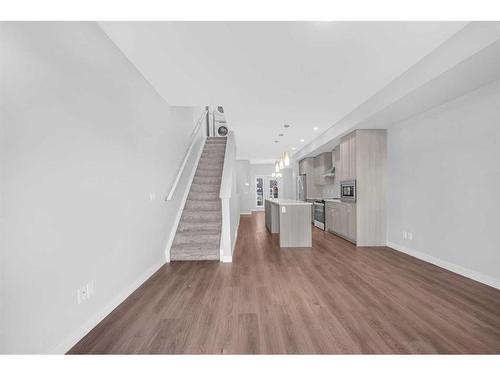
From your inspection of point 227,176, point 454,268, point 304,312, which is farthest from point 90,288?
point 454,268

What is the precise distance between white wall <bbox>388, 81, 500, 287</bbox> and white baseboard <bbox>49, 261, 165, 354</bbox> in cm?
428

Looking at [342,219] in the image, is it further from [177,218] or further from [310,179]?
[177,218]

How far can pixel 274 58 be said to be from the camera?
94.3 inches

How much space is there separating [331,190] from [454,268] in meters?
4.30

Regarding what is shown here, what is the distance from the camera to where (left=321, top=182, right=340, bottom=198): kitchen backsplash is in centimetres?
672

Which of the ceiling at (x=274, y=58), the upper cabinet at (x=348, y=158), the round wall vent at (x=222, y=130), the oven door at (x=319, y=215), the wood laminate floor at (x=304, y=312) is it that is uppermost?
the round wall vent at (x=222, y=130)

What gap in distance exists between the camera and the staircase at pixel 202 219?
3.63 m

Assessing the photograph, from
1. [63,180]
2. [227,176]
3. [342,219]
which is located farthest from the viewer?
[342,219]

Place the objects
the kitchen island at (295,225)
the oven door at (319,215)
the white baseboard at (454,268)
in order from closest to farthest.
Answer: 1. the white baseboard at (454,268)
2. the kitchen island at (295,225)
3. the oven door at (319,215)

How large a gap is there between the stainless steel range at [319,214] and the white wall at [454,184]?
2225 mm

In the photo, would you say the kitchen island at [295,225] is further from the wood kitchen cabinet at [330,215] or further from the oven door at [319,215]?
the oven door at [319,215]

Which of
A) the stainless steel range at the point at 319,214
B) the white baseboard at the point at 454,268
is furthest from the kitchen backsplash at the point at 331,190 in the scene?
the white baseboard at the point at 454,268

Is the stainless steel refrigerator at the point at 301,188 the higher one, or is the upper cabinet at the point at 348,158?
the upper cabinet at the point at 348,158
